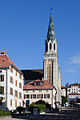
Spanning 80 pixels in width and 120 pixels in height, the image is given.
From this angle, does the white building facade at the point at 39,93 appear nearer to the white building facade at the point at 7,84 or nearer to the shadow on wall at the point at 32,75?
the shadow on wall at the point at 32,75

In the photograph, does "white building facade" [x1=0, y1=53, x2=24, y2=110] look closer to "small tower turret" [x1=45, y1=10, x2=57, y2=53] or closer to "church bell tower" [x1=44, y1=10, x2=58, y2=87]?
"church bell tower" [x1=44, y1=10, x2=58, y2=87]

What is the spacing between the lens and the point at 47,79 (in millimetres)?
105875

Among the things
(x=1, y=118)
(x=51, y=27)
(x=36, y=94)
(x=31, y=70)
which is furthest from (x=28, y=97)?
(x=1, y=118)

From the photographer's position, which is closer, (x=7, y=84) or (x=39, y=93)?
(x=7, y=84)

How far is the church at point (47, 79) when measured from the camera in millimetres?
88562

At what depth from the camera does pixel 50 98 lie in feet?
289

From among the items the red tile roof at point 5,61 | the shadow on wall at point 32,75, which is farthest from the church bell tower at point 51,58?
the red tile roof at point 5,61

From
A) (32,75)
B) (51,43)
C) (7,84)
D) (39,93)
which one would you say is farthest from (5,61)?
(51,43)

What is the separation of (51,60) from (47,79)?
25.6ft

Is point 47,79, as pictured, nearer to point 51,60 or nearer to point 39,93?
point 51,60

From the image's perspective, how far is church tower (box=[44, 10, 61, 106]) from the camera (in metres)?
106

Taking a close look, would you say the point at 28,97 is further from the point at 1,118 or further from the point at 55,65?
the point at 1,118

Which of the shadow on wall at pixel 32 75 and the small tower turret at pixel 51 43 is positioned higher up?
the small tower turret at pixel 51 43

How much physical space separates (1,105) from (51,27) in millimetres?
60814
